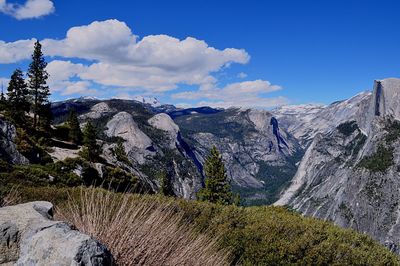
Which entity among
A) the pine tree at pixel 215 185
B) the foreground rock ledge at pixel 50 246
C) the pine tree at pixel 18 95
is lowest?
the pine tree at pixel 215 185

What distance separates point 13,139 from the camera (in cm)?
4128

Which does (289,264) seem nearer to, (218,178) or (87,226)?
(87,226)

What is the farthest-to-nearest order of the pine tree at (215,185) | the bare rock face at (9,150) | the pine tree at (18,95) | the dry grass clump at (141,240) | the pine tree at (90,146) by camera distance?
the pine tree at (215,185) → the pine tree at (18,95) → the pine tree at (90,146) → the bare rock face at (9,150) → the dry grass clump at (141,240)

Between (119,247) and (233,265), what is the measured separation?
5.19m

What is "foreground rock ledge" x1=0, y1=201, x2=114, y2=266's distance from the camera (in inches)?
201

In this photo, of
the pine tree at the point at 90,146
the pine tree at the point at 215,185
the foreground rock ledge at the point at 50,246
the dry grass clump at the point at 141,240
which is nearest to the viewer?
the foreground rock ledge at the point at 50,246

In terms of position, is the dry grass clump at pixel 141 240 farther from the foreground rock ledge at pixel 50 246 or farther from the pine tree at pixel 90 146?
the pine tree at pixel 90 146

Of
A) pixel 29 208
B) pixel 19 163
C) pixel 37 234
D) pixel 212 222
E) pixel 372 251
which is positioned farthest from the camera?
pixel 19 163

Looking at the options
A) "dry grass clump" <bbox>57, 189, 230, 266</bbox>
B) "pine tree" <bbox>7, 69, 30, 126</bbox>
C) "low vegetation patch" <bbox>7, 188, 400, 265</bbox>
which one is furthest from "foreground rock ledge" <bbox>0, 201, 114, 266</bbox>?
"pine tree" <bbox>7, 69, 30, 126</bbox>

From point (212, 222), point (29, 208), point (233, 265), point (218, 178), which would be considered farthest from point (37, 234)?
point (218, 178)

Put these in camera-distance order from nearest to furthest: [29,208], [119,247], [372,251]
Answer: [119,247] → [29,208] → [372,251]

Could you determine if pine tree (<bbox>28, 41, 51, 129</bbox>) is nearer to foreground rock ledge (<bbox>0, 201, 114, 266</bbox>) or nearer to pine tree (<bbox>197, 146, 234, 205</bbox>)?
pine tree (<bbox>197, 146, 234, 205</bbox>)

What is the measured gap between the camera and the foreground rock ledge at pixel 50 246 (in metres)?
5.09

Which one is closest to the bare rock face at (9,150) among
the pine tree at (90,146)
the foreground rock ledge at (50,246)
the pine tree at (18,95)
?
the pine tree at (90,146)
